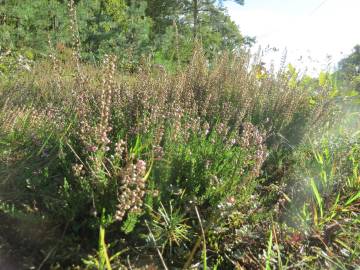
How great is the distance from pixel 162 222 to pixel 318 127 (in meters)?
1.86

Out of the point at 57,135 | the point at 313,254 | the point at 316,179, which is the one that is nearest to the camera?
the point at 313,254

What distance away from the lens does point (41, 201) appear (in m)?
1.79

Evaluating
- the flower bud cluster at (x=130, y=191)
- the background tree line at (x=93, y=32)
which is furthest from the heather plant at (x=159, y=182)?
the background tree line at (x=93, y=32)

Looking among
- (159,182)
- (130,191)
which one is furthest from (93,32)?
(130,191)

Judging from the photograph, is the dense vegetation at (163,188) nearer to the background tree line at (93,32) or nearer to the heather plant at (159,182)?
the heather plant at (159,182)

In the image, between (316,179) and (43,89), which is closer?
(316,179)

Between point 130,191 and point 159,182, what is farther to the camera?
point 159,182

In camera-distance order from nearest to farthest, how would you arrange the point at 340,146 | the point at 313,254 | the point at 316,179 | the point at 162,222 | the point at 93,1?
the point at 162,222 < the point at 313,254 < the point at 316,179 < the point at 340,146 < the point at 93,1

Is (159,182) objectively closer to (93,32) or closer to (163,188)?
(163,188)

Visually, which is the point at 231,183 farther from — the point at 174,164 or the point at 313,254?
the point at 313,254

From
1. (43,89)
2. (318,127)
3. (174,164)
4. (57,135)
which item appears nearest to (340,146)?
(318,127)

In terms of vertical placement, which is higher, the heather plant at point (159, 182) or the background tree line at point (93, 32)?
the background tree line at point (93, 32)

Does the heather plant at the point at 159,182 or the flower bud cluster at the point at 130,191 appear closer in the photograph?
the flower bud cluster at the point at 130,191

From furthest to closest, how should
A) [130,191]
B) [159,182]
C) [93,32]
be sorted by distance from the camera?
[93,32] < [159,182] < [130,191]
